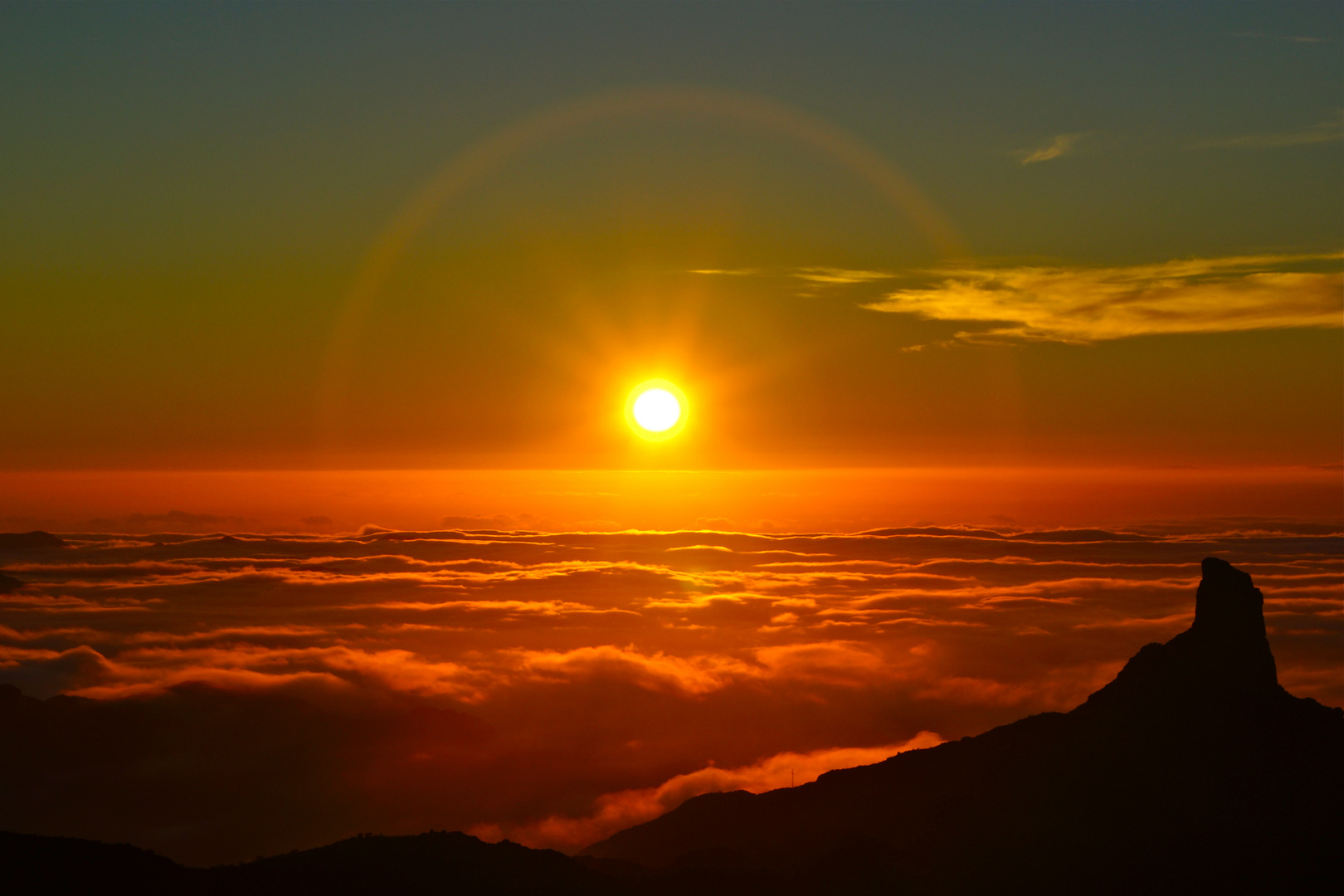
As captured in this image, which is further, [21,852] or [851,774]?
[851,774]

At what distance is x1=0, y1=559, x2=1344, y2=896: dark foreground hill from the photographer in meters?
104

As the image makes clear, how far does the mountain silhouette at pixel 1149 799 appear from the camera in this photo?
349 feet

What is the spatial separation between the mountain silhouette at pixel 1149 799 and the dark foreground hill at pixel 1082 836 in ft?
0.63

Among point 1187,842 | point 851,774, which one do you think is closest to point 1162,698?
point 1187,842

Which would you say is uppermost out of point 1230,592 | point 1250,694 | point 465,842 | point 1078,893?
point 1230,592

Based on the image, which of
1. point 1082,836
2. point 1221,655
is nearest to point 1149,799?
point 1082,836

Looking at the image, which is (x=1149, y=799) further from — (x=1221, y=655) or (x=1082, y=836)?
(x=1221, y=655)

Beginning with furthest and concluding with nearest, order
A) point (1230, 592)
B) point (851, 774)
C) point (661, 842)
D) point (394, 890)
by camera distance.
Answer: point (661, 842) < point (851, 774) < point (1230, 592) < point (394, 890)

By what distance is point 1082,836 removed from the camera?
113 meters

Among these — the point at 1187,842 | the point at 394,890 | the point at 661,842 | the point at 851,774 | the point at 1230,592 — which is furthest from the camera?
the point at 661,842

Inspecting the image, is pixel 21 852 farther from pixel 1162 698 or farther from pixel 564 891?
pixel 1162 698

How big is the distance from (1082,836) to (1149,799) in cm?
874

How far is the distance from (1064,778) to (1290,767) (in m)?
23.3

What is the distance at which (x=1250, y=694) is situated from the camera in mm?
115250
